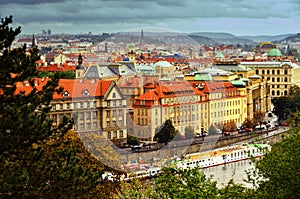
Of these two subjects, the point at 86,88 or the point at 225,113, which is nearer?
the point at 86,88

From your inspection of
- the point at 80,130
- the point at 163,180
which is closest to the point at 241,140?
the point at 80,130

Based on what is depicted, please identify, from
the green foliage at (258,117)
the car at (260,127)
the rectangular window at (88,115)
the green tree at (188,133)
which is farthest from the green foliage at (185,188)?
the green foliage at (258,117)

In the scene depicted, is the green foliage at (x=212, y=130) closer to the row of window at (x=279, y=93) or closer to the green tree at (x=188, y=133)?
the green tree at (x=188, y=133)

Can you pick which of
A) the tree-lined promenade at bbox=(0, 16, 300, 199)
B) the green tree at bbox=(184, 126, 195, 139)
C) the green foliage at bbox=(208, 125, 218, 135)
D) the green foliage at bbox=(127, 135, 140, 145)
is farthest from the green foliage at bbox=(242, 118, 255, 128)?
the tree-lined promenade at bbox=(0, 16, 300, 199)

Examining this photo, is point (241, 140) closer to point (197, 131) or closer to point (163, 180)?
point (197, 131)

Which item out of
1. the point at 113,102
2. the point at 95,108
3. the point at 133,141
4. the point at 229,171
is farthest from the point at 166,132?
the point at 229,171

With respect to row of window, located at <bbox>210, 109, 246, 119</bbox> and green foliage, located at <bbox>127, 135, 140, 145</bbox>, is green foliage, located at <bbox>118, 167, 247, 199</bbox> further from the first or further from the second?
row of window, located at <bbox>210, 109, 246, 119</bbox>

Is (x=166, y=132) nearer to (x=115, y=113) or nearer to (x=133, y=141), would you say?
(x=133, y=141)
